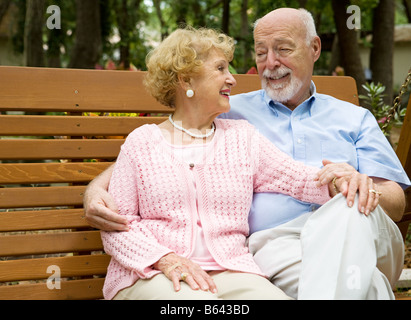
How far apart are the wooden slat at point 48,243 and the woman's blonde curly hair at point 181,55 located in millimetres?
958

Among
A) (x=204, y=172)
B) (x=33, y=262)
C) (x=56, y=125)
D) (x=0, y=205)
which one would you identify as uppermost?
(x=56, y=125)

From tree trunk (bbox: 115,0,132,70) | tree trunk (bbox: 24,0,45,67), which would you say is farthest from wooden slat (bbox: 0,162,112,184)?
tree trunk (bbox: 115,0,132,70)

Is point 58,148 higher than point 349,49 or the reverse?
the reverse

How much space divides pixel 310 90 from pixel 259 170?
0.90 metres

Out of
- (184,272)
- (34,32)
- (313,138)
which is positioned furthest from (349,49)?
(184,272)

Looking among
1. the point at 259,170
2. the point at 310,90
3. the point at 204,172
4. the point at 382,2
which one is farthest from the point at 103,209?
the point at 382,2

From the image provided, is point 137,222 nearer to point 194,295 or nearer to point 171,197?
point 171,197

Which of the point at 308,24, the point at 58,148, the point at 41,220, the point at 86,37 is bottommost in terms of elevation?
the point at 41,220

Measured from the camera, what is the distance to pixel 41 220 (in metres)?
3.27

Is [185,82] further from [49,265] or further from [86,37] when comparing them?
[86,37]

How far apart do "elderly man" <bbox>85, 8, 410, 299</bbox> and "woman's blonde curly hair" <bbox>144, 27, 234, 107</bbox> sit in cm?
52

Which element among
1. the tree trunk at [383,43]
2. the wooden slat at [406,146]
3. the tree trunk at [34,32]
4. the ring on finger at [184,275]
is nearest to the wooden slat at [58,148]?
the ring on finger at [184,275]

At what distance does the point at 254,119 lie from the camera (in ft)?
11.2

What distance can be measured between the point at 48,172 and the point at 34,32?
5.11 meters
